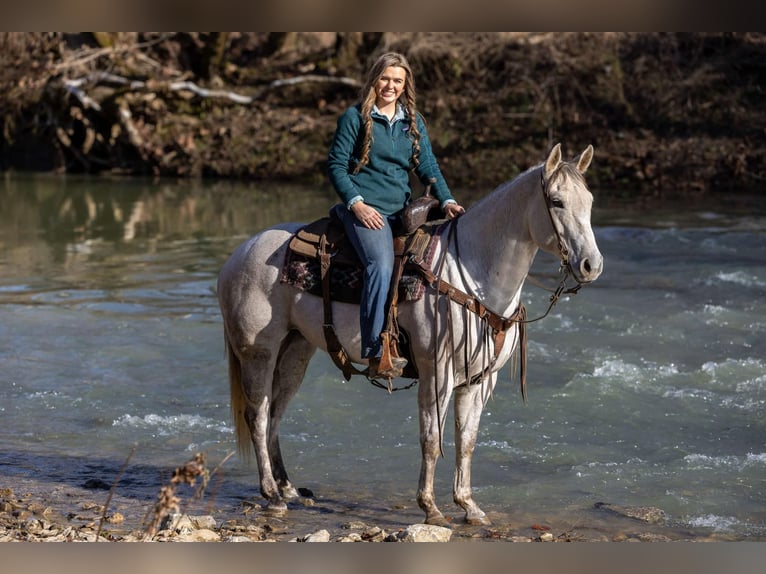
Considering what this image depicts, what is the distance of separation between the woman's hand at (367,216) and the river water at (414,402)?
165cm

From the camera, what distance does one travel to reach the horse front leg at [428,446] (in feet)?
19.4

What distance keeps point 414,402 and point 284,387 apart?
8.57 ft

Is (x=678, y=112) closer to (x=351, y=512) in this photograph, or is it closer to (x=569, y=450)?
(x=569, y=450)

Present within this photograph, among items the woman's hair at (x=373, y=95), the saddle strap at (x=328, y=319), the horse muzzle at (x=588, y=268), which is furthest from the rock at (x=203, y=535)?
the horse muzzle at (x=588, y=268)

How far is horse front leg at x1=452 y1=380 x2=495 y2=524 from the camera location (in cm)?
602

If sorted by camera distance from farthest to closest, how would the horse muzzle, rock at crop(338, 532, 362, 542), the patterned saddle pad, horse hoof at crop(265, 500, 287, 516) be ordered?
horse hoof at crop(265, 500, 287, 516)
the patterned saddle pad
rock at crop(338, 532, 362, 542)
the horse muzzle

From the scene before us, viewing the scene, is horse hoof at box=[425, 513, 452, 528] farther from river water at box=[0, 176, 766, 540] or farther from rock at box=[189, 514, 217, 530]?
rock at box=[189, 514, 217, 530]

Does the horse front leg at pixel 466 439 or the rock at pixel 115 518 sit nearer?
the rock at pixel 115 518

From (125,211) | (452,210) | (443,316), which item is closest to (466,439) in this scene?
(443,316)

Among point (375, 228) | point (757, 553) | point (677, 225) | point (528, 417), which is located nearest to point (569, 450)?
point (528, 417)

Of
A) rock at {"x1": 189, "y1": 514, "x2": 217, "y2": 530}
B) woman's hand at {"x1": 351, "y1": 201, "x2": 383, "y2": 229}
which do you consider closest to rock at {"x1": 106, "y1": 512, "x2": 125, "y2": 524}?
rock at {"x1": 189, "y1": 514, "x2": 217, "y2": 530}

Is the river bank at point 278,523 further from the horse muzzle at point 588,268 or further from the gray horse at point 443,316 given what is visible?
the horse muzzle at point 588,268

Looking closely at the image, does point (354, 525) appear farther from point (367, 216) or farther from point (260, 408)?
point (367, 216)

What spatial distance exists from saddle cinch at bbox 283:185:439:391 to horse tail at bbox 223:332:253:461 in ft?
2.37
